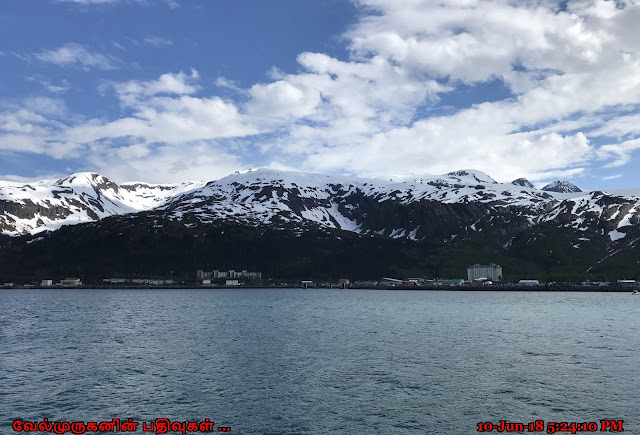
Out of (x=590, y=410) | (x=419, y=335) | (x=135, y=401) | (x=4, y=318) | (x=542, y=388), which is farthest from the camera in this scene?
(x=4, y=318)

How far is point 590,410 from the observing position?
1697 inches

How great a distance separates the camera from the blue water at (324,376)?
138ft

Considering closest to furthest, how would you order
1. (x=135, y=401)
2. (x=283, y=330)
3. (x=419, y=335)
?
(x=135, y=401)
(x=419, y=335)
(x=283, y=330)

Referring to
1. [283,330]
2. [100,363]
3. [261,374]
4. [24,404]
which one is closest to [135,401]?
[24,404]

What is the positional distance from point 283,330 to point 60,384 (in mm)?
50200

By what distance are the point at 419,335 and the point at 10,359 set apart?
6096 cm

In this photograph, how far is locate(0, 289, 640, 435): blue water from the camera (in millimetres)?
42156

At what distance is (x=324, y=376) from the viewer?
56.2 metres

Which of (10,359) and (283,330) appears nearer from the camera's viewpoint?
(10,359)

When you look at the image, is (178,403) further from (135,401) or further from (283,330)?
(283,330)
